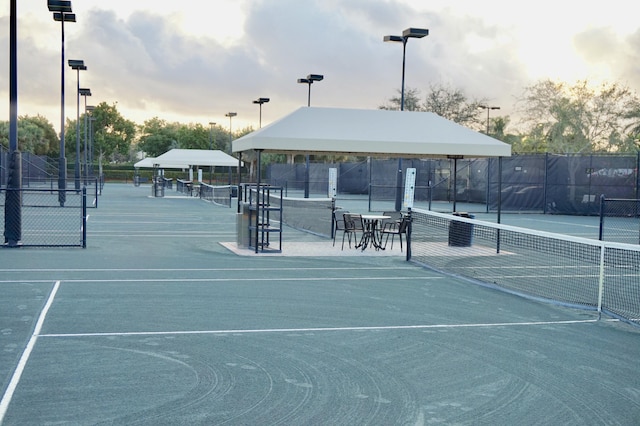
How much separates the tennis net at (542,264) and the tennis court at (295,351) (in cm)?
81

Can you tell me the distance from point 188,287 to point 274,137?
585 cm

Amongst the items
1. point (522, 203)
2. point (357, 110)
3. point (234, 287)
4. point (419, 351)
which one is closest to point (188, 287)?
point (234, 287)

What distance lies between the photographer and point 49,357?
8094 millimetres

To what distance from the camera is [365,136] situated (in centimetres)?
1891

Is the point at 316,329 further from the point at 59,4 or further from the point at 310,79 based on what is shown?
the point at 310,79

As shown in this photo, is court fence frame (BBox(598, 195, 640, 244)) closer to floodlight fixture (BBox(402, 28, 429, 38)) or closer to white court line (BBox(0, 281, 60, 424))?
floodlight fixture (BBox(402, 28, 429, 38))

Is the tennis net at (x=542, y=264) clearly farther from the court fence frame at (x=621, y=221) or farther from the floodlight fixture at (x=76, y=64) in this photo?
the floodlight fixture at (x=76, y=64)

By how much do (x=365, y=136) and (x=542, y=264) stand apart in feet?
16.6

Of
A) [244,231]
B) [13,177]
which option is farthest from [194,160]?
[244,231]

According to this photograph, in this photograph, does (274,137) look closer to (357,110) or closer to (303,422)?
(357,110)

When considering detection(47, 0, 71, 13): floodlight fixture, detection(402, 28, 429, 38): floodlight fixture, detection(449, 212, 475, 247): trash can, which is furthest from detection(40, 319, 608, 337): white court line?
detection(47, 0, 71, 13): floodlight fixture

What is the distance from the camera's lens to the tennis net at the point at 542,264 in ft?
39.3

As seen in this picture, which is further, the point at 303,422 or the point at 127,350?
the point at 127,350

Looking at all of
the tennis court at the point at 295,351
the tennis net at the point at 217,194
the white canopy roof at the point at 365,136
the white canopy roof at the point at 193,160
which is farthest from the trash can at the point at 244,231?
the white canopy roof at the point at 193,160
